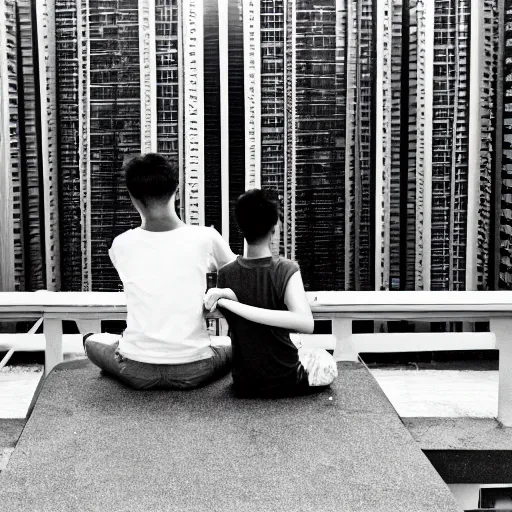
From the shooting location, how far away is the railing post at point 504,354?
2.86 metres

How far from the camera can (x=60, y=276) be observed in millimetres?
4059

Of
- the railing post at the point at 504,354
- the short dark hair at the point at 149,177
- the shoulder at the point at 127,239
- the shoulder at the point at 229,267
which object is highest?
the short dark hair at the point at 149,177

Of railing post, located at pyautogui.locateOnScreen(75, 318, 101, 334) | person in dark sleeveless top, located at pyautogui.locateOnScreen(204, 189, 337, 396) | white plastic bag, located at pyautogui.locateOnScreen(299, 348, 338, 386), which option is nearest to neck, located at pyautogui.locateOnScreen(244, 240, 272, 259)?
person in dark sleeveless top, located at pyautogui.locateOnScreen(204, 189, 337, 396)

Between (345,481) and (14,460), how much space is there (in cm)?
77

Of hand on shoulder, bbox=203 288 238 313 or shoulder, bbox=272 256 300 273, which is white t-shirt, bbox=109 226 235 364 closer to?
hand on shoulder, bbox=203 288 238 313

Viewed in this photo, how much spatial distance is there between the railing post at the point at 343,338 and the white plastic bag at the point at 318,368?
0.49 meters

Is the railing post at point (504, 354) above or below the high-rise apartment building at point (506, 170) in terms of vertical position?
below

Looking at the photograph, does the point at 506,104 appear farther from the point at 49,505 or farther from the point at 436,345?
the point at 49,505

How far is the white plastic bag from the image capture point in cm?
224

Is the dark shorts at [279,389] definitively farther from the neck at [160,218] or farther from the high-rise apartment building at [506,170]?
the high-rise apartment building at [506,170]

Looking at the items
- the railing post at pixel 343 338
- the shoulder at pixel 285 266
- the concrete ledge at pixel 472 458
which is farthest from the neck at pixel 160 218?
the concrete ledge at pixel 472 458

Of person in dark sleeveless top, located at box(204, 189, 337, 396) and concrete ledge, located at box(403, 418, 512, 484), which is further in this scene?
concrete ledge, located at box(403, 418, 512, 484)

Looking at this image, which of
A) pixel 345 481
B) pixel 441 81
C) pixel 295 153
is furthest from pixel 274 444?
pixel 441 81

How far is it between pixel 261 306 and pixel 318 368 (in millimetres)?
263
